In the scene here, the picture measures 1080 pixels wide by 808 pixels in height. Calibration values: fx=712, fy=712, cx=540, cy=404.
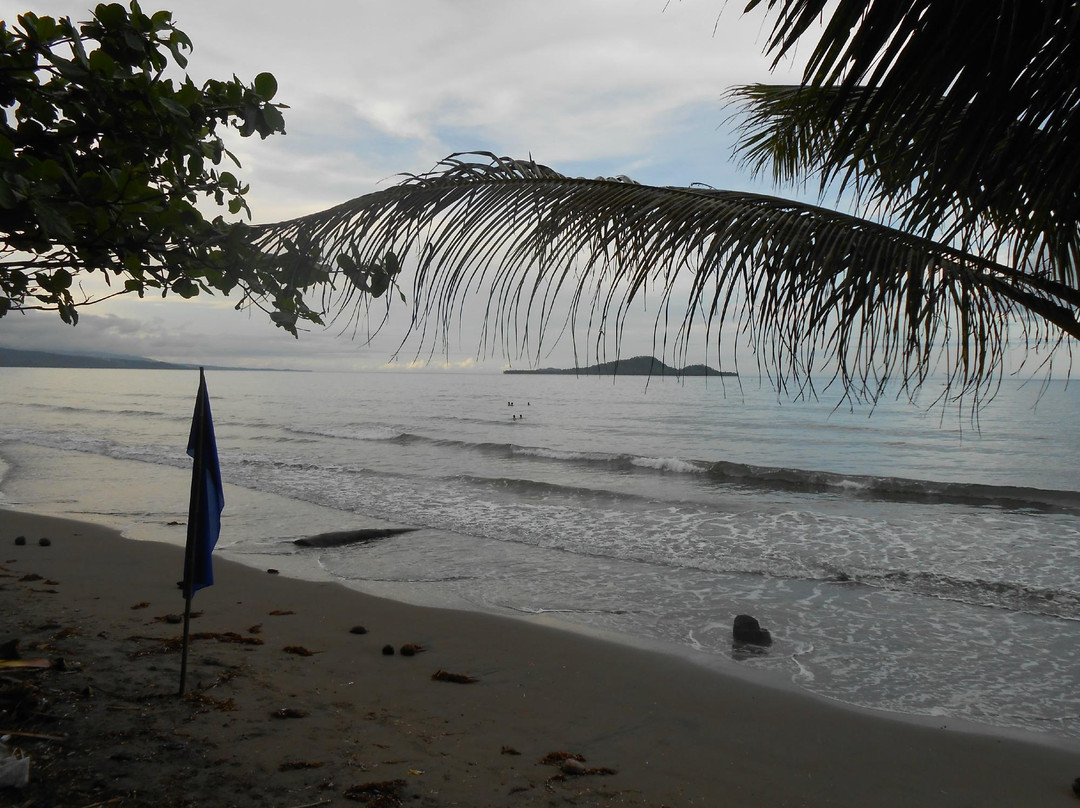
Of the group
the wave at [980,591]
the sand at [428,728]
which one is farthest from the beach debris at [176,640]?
the wave at [980,591]

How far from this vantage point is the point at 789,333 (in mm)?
2836

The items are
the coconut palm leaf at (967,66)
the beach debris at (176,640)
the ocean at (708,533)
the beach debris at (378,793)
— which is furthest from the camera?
the ocean at (708,533)

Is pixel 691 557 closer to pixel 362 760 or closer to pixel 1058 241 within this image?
pixel 362 760

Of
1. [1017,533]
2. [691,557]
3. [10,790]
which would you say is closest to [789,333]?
[10,790]

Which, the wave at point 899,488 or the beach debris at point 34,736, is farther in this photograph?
the wave at point 899,488

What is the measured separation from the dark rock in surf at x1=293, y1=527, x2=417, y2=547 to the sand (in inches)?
159

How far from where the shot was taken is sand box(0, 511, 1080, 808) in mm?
3887

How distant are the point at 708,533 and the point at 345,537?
686 cm

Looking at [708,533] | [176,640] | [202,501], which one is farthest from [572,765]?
[708,533]

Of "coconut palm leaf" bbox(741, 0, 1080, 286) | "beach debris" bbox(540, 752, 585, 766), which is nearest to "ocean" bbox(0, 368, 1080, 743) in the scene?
"coconut palm leaf" bbox(741, 0, 1080, 286)

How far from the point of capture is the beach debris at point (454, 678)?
575cm

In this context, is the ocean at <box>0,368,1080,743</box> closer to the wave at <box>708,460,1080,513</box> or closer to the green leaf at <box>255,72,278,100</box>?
the wave at <box>708,460,1080,513</box>

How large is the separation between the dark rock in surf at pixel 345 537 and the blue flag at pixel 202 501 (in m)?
7.01

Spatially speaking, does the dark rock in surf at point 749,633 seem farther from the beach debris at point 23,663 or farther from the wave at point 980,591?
the beach debris at point 23,663
